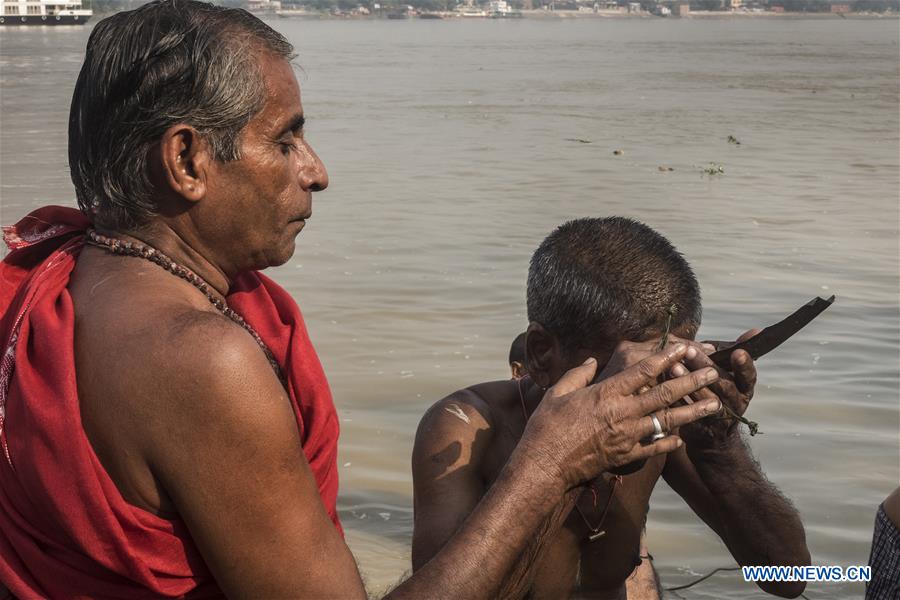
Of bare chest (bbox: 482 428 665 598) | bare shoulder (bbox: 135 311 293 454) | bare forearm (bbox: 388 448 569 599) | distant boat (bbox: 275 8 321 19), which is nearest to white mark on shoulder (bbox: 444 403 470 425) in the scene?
bare chest (bbox: 482 428 665 598)

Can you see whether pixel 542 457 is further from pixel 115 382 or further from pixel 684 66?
pixel 684 66

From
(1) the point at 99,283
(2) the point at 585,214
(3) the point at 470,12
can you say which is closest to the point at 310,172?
(1) the point at 99,283

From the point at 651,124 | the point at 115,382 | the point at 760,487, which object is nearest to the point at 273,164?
the point at 115,382

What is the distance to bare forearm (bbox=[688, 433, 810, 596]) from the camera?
3.26 metres

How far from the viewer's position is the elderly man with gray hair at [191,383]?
6.82 feet

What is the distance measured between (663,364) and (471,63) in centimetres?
4005

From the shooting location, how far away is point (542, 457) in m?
2.38

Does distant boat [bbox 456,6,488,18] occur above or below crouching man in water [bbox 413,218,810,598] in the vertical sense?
below

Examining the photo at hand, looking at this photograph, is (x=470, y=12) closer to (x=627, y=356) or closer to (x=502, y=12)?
(x=502, y=12)

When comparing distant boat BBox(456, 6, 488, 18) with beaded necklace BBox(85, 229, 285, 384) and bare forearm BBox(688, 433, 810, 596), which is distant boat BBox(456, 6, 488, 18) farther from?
beaded necklace BBox(85, 229, 285, 384)

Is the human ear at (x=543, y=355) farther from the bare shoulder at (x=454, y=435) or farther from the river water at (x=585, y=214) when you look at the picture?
the river water at (x=585, y=214)

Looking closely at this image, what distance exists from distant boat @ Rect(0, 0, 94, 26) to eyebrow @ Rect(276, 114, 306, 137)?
305ft

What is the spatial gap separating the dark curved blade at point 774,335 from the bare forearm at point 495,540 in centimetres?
64

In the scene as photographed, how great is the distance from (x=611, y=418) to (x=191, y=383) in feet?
2.75
